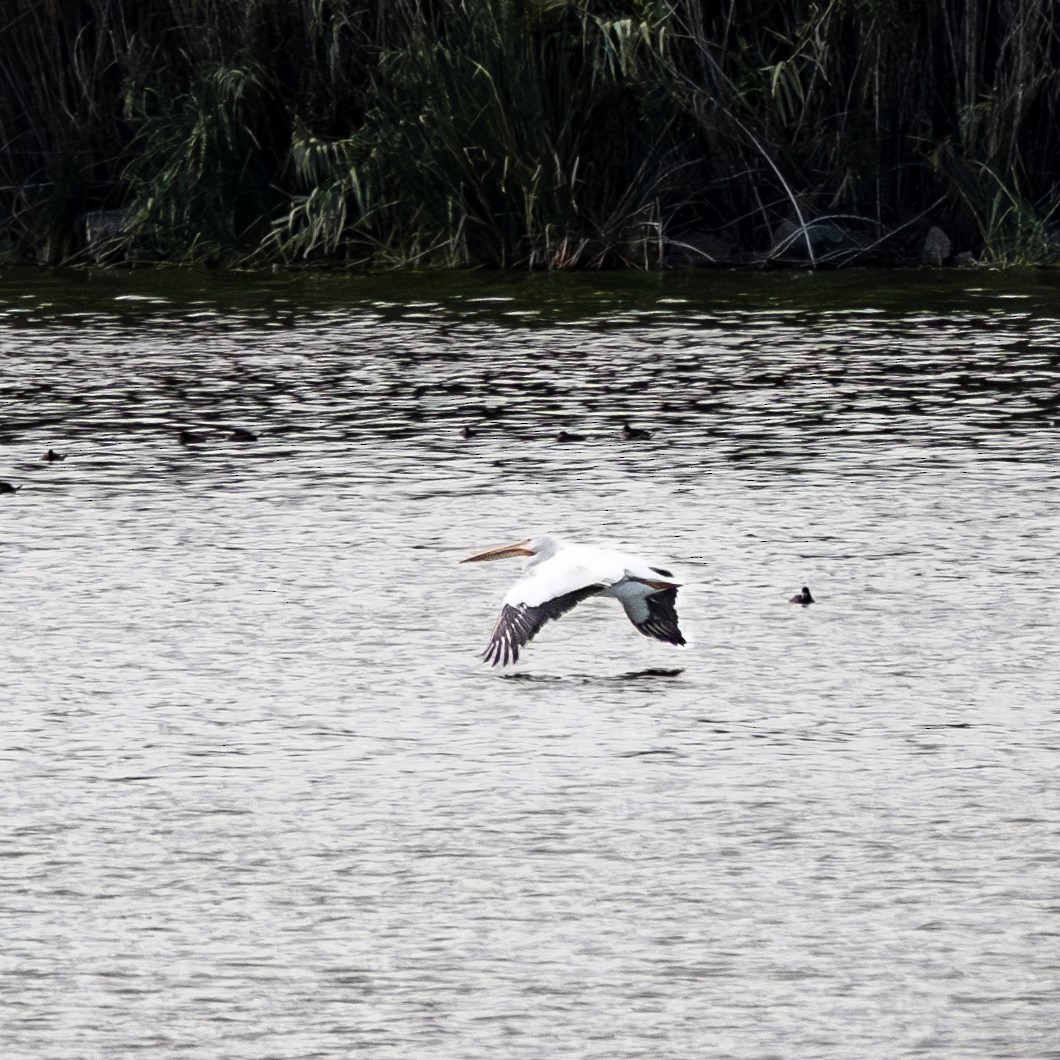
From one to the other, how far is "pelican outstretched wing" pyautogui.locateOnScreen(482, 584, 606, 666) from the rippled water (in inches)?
3.4

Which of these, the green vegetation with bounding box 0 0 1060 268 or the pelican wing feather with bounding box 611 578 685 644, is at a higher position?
the green vegetation with bounding box 0 0 1060 268

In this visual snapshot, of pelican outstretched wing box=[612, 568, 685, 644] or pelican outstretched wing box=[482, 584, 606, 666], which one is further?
A: pelican outstretched wing box=[612, 568, 685, 644]

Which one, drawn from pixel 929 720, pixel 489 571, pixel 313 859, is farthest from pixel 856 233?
pixel 313 859

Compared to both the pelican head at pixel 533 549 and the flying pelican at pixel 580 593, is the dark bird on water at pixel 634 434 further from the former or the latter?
the flying pelican at pixel 580 593

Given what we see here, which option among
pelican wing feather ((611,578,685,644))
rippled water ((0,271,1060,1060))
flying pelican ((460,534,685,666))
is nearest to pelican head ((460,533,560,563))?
rippled water ((0,271,1060,1060))

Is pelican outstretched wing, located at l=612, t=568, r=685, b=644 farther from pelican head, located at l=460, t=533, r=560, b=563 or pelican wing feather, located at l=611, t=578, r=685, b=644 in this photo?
pelican head, located at l=460, t=533, r=560, b=563

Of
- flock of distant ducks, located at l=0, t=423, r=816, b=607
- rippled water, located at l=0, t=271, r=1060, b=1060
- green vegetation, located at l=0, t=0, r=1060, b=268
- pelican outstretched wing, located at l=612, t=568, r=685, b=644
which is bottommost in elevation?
flock of distant ducks, located at l=0, t=423, r=816, b=607

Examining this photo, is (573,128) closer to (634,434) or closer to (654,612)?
(634,434)

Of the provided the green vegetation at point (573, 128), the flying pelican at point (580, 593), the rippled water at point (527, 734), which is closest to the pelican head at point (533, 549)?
the rippled water at point (527, 734)

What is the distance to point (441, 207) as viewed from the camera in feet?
65.9

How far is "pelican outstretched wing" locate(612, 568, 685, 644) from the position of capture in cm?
662

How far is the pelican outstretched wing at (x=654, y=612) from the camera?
6.62m

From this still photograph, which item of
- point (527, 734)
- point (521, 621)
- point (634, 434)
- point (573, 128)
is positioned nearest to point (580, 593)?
point (521, 621)

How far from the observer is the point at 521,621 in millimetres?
6453
